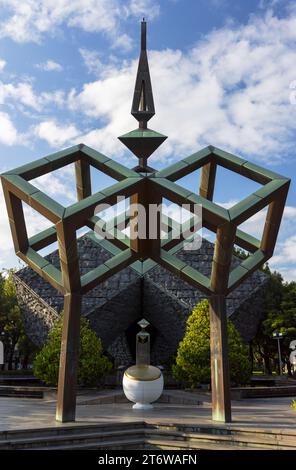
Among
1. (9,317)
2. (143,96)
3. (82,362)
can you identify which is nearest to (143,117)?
(143,96)

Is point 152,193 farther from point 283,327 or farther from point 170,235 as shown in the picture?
point 283,327

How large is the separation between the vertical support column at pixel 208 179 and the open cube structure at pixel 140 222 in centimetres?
120

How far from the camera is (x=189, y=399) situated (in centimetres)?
Answer: 2061

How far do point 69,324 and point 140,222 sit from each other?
11.8ft

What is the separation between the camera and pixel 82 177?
16.0 metres

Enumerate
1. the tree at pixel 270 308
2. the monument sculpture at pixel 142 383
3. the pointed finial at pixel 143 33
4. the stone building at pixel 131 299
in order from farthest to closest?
1. the tree at pixel 270 308
2. the stone building at pixel 131 299
3. the monument sculpture at pixel 142 383
4. the pointed finial at pixel 143 33

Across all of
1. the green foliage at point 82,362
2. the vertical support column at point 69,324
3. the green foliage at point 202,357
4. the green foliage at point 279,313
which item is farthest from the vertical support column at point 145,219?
the green foliage at point 279,313

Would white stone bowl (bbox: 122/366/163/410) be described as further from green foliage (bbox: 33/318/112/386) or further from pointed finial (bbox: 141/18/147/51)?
pointed finial (bbox: 141/18/147/51)

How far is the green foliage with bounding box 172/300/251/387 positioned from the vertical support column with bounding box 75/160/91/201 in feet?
37.9

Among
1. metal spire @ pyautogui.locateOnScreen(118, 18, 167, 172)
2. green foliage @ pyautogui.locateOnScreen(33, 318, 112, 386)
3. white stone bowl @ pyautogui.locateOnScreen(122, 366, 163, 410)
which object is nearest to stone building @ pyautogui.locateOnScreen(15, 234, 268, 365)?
green foliage @ pyautogui.locateOnScreen(33, 318, 112, 386)

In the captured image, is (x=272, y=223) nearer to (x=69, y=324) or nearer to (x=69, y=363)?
(x=69, y=324)

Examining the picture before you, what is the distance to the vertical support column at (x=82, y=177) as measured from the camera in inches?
628

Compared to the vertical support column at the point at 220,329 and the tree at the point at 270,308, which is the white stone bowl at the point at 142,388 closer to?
the vertical support column at the point at 220,329
